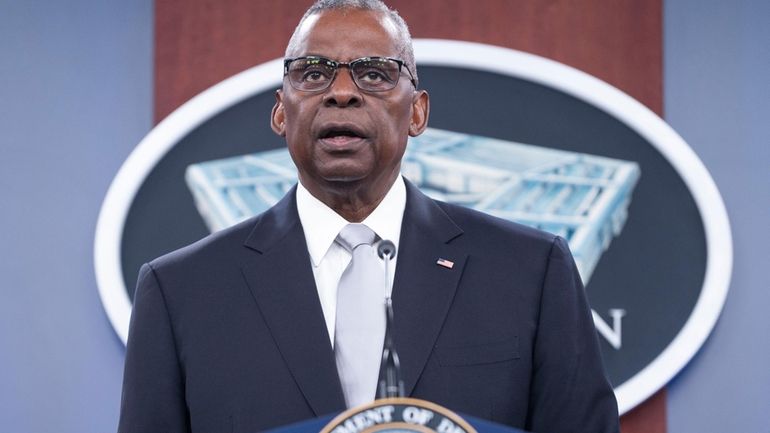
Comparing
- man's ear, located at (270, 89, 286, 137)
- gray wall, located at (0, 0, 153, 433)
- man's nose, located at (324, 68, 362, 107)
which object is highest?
man's nose, located at (324, 68, 362, 107)

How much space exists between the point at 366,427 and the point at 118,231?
1.85 m

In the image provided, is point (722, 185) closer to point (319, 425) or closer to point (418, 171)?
point (418, 171)

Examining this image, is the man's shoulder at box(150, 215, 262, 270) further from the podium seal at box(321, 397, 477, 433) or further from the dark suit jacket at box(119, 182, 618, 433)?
the podium seal at box(321, 397, 477, 433)

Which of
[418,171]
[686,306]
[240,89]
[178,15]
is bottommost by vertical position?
[686,306]

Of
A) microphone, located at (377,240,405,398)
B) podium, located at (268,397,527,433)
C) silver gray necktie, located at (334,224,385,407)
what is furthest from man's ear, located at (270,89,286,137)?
podium, located at (268,397,527,433)

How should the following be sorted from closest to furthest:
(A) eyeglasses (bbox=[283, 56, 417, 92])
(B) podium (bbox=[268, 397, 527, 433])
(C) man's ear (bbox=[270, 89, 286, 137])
A: (B) podium (bbox=[268, 397, 527, 433]) < (A) eyeglasses (bbox=[283, 56, 417, 92]) < (C) man's ear (bbox=[270, 89, 286, 137])

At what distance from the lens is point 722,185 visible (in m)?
2.62

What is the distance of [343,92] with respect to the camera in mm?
1376

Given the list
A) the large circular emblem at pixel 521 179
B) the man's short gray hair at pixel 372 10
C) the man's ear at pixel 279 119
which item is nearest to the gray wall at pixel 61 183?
the large circular emblem at pixel 521 179

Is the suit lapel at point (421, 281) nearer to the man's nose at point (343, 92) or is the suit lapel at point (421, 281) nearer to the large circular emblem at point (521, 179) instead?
the man's nose at point (343, 92)

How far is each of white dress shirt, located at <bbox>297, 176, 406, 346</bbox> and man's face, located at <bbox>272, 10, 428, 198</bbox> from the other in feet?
0.11

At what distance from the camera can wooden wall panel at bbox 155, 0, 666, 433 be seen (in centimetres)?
271

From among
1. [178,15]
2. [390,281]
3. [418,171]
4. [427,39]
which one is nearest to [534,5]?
[427,39]

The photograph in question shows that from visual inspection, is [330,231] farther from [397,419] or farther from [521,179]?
[521,179]
